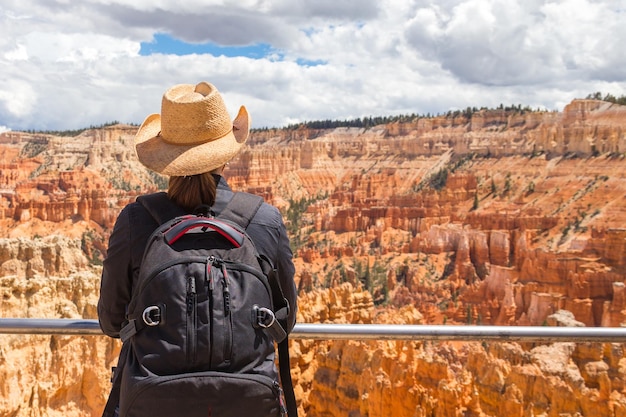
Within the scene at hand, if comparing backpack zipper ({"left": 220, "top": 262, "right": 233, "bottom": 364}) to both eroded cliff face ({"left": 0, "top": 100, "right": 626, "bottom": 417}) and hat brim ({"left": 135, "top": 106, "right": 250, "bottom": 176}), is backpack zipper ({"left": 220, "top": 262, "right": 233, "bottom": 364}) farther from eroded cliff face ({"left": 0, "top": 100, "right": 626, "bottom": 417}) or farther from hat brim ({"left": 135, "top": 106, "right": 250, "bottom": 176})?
eroded cliff face ({"left": 0, "top": 100, "right": 626, "bottom": 417})

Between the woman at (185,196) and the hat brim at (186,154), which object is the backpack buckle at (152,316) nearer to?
the woman at (185,196)

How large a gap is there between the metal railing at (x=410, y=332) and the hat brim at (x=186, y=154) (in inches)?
29.8

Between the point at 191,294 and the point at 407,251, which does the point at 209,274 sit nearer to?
the point at 191,294

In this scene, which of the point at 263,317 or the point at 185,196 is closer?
the point at 263,317

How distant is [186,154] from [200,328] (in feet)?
1.48

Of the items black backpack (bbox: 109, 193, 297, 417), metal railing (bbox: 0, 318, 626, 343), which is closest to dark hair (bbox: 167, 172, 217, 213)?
black backpack (bbox: 109, 193, 297, 417)

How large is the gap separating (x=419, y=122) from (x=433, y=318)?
44873mm

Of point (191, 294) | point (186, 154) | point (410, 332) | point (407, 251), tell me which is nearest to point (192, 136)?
point (186, 154)

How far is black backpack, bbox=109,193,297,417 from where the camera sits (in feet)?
4.39

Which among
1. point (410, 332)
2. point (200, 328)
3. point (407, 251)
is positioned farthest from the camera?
point (407, 251)

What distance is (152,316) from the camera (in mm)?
1356

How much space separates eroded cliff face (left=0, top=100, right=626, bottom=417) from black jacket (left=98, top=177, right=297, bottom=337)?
4.88 meters

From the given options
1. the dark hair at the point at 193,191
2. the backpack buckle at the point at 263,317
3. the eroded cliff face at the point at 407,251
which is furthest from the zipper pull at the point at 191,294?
the eroded cliff face at the point at 407,251

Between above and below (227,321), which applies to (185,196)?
above
